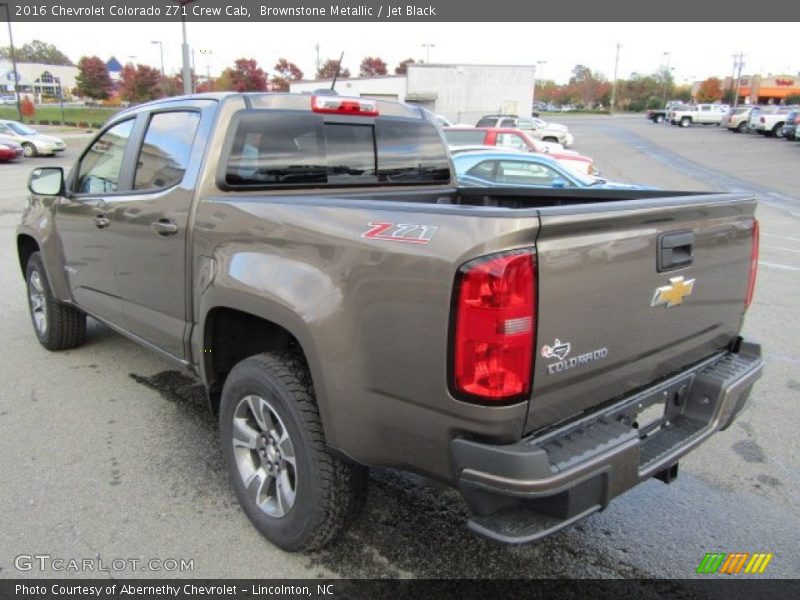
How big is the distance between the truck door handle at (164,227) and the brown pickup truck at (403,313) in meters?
0.01

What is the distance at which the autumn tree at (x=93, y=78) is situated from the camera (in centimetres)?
6969

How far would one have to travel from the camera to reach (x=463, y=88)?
43688mm

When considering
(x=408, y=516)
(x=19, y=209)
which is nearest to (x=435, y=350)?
(x=408, y=516)

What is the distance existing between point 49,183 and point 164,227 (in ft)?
5.40

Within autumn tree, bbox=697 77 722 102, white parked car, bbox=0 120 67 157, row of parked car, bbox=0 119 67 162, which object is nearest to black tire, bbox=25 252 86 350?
row of parked car, bbox=0 119 67 162

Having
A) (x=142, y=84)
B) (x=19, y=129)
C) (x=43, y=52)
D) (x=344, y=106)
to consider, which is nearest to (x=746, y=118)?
(x=19, y=129)

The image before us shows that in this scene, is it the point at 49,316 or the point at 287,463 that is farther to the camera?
the point at 49,316

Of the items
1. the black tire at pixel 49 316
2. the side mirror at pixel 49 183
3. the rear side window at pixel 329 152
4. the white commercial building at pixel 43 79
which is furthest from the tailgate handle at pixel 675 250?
the white commercial building at pixel 43 79

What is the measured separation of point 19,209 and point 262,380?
14957mm

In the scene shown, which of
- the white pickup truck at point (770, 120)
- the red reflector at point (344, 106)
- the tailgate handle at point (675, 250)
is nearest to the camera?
the tailgate handle at point (675, 250)

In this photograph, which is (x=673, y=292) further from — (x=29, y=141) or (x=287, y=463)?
(x=29, y=141)

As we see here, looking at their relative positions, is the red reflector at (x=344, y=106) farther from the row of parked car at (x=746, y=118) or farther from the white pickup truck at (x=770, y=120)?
the white pickup truck at (x=770, y=120)

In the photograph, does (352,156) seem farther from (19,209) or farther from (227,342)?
(19,209)

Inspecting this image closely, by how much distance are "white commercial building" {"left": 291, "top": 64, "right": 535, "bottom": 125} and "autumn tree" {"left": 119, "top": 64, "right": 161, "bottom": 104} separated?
2797 cm
